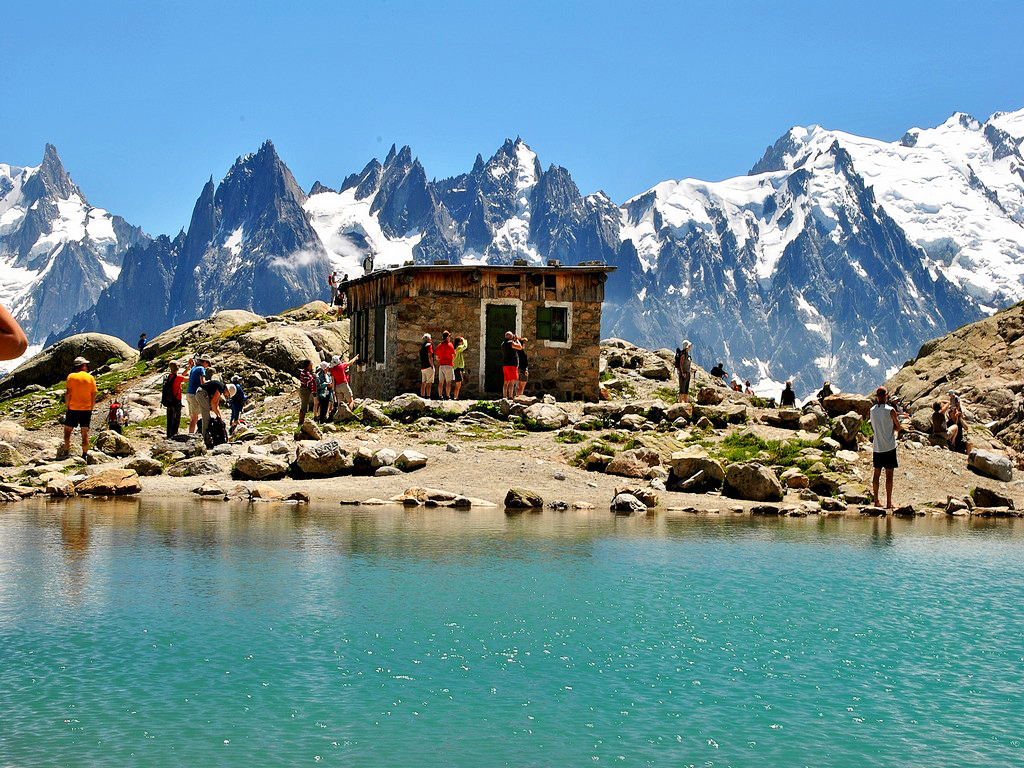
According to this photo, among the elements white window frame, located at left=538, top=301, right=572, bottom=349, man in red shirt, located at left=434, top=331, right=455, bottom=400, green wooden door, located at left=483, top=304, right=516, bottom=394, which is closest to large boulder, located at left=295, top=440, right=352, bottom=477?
man in red shirt, located at left=434, top=331, right=455, bottom=400

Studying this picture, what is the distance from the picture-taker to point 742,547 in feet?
53.8

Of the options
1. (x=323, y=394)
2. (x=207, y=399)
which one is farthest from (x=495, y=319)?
A: (x=207, y=399)

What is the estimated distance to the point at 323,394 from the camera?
28578 millimetres

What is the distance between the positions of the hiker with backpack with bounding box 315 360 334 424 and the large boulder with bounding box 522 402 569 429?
481 cm

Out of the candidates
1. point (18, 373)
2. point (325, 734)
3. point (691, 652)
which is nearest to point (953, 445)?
point (691, 652)

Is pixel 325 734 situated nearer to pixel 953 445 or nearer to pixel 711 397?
pixel 953 445

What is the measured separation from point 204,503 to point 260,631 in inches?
393

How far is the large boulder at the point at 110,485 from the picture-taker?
21.4 meters

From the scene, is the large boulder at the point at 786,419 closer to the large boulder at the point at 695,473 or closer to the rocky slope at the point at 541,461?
the rocky slope at the point at 541,461

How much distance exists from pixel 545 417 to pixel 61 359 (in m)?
26.0

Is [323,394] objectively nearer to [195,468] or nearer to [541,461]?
[195,468]

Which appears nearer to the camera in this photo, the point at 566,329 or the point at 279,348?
the point at 566,329

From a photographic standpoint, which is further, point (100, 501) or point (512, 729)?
point (100, 501)

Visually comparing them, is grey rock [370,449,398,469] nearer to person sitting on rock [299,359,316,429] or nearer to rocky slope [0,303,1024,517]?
rocky slope [0,303,1024,517]
